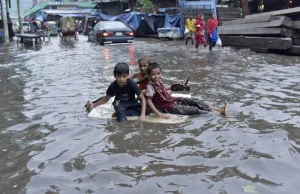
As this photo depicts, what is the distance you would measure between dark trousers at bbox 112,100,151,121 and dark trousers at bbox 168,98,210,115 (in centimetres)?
42

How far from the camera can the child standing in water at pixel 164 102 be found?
513 cm

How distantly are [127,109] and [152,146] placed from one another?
1.33 metres

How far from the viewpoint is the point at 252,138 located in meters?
4.19

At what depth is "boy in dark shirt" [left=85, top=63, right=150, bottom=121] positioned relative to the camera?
4.91 meters

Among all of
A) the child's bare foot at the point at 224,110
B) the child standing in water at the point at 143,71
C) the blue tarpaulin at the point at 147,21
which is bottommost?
the child's bare foot at the point at 224,110

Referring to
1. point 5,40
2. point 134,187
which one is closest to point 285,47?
point 134,187

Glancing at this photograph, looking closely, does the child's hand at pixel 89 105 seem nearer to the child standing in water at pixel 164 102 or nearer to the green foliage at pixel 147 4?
the child standing in water at pixel 164 102

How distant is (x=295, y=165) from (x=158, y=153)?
1328mm

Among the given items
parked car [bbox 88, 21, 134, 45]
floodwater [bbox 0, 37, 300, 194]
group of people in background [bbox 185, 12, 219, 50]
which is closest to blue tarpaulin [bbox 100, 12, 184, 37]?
parked car [bbox 88, 21, 134, 45]

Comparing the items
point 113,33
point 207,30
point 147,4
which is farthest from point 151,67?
point 147,4

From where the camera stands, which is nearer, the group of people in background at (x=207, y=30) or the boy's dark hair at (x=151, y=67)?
the boy's dark hair at (x=151, y=67)

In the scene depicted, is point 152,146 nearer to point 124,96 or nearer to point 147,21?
point 124,96

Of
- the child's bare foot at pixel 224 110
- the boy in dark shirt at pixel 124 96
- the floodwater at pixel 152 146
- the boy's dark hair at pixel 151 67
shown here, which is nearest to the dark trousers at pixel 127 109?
the boy in dark shirt at pixel 124 96

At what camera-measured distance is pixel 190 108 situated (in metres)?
5.37
